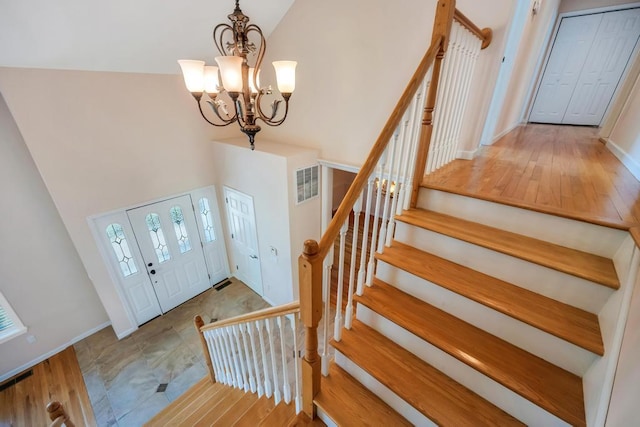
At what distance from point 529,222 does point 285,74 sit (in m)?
1.83

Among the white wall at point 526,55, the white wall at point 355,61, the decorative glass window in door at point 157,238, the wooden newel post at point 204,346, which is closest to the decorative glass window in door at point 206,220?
the decorative glass window in door at point 157,238

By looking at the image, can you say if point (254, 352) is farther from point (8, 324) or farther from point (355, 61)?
point (8, 324)

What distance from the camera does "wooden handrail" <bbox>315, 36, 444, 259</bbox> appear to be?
1.09 metres

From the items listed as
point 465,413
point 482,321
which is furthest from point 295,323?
point 482,321

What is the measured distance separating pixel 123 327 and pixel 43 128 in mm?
2972

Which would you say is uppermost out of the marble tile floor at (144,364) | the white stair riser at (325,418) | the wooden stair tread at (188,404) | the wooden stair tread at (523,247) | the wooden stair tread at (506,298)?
the wooden stair tread at (523,247)

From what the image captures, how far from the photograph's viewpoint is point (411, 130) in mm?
1529

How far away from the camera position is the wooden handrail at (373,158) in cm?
109

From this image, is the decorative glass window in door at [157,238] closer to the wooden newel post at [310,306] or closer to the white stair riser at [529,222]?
the wooden newel post at [310,306]

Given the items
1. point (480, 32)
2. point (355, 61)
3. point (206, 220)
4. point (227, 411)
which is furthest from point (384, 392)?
point (206, 220)

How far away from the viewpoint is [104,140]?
322 centimetres

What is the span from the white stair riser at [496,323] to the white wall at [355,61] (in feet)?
5.61

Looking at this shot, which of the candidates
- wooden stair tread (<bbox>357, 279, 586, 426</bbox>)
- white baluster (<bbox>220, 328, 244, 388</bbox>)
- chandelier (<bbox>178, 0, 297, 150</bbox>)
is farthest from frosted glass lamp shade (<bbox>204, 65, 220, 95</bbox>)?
white baluster (<bbox>220, 328, 244, 388</bbox>)

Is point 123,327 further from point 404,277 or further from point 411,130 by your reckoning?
point 411,130
